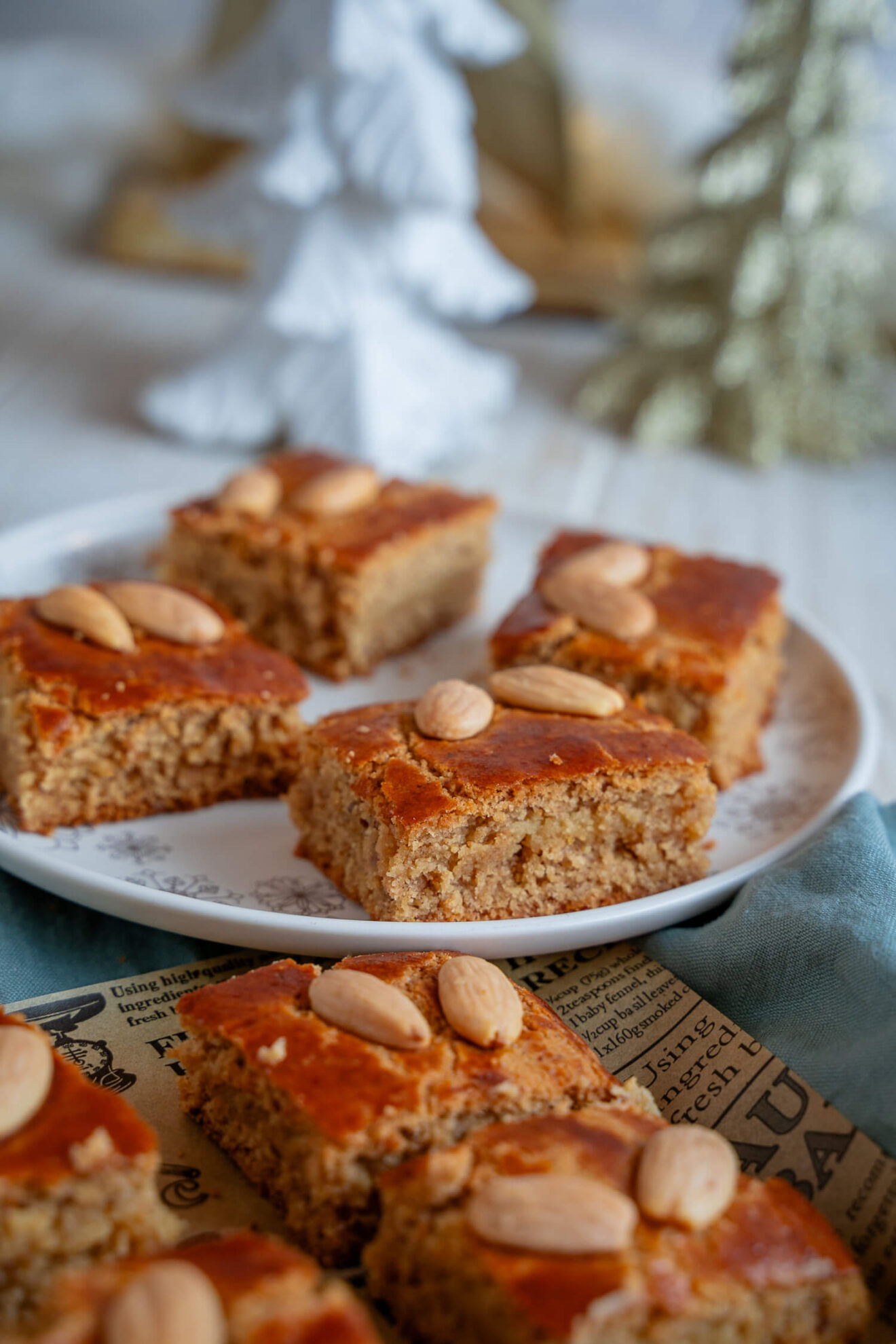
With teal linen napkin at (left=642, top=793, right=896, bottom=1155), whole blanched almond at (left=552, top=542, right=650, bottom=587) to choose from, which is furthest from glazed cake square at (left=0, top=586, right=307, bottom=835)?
teal linen napkin at (left=642, top=793, right=896, bottom=1155)

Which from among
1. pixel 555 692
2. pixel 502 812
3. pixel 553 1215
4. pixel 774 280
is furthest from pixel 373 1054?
pixel 774 280

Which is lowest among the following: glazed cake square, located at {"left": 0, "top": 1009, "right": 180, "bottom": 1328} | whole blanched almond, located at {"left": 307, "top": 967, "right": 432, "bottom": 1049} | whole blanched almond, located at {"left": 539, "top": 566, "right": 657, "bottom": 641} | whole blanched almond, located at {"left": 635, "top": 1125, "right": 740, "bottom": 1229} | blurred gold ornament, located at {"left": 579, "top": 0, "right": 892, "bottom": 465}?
glazed cake square, located at {"left": 0, "top": 1009, "right": 180, "bottom": 1328}

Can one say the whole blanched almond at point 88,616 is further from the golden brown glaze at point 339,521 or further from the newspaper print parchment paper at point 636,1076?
the newspaper print parchment paper at point 636,1076

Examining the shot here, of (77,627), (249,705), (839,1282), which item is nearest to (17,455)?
(77,627)

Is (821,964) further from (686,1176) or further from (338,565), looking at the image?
(338,565)

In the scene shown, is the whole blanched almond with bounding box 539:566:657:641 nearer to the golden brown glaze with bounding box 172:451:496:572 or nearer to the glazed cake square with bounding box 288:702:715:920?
the glazed cake square with bounding box 288:702:715:920

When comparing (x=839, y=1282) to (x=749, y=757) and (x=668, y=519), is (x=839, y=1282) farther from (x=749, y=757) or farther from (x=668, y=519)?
(x=668, y=519)
